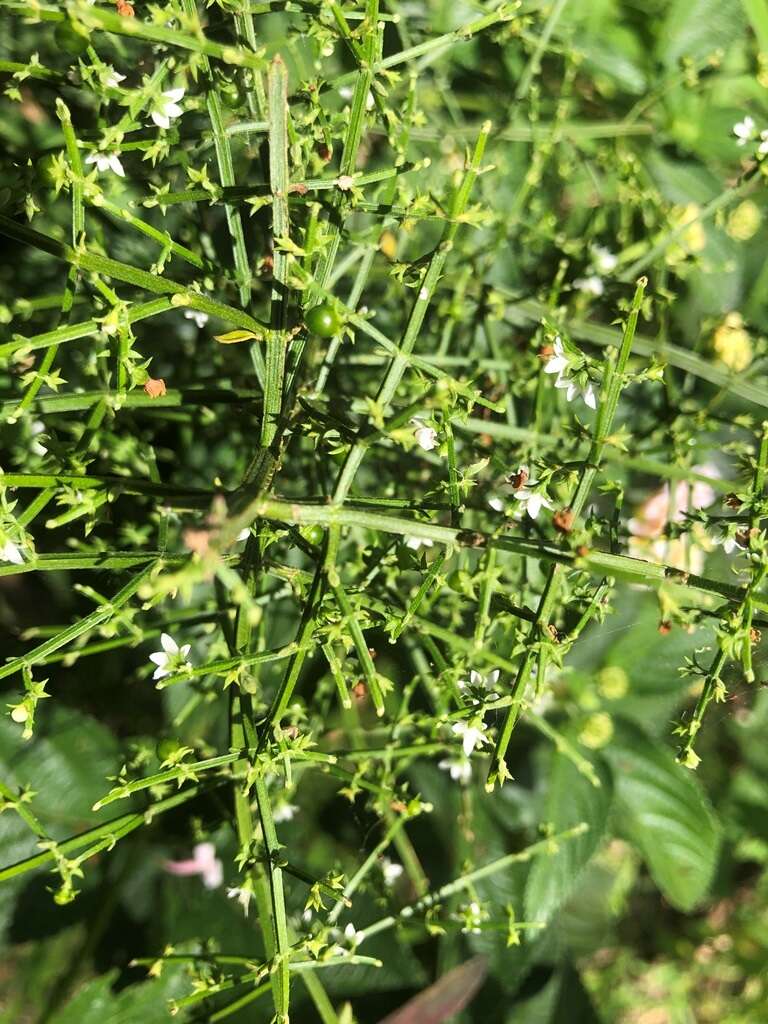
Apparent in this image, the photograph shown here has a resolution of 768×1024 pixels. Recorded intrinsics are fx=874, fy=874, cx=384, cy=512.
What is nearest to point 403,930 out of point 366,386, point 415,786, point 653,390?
point 415,786

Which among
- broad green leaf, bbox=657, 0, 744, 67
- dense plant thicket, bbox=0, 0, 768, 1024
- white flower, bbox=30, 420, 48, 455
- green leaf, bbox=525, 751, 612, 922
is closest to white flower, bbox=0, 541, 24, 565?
dense plant thicket, bbox=0, 0, 768, 1024

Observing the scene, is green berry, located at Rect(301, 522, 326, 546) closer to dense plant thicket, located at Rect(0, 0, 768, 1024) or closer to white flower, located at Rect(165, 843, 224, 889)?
dense plant thicket, located at Rect(0, 0, 768, 1024)

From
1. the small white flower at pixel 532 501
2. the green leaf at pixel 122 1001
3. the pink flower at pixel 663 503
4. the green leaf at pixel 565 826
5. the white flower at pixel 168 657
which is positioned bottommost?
the green leaf at pixel 122 1001

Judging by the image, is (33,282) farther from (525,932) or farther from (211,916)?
(525,932)

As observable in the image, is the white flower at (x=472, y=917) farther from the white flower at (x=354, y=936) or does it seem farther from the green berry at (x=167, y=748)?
the green berry at (x=167, y=748)

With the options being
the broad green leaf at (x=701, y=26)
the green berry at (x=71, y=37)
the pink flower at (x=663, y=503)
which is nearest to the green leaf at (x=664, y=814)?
the pink flower at (x=663, y=503)

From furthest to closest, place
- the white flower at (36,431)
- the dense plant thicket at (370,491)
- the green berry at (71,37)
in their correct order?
the white flower at (36,431)
the dense plant thicket at (370,491)
the green berry at (71,37)
